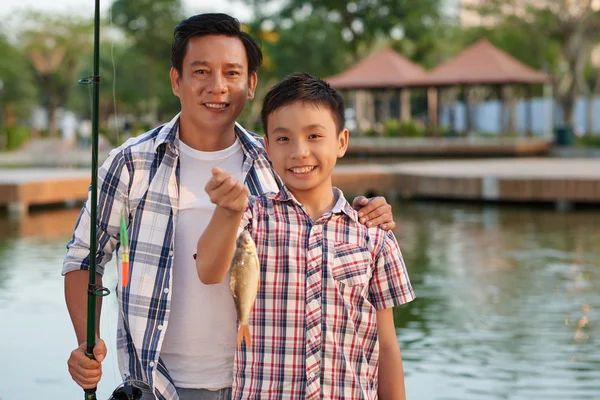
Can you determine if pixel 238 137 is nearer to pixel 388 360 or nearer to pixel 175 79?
pixel 175 79

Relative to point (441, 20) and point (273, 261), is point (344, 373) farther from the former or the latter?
point (441, 20)

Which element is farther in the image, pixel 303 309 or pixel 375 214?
pixel 375 214

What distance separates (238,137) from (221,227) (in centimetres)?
58

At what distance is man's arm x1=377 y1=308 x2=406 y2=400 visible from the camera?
250 cm

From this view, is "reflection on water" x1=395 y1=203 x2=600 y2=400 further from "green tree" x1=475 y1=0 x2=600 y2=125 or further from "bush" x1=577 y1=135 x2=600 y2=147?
"green tree" x1=475 y1=0 x2=600 y2=125

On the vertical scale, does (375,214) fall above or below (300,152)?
below

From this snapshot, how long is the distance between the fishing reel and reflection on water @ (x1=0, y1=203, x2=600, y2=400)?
423 millimetres

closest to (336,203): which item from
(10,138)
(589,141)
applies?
(589,141)

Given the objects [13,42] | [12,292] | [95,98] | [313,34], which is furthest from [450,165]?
[13,42]

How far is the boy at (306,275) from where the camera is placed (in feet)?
7.83

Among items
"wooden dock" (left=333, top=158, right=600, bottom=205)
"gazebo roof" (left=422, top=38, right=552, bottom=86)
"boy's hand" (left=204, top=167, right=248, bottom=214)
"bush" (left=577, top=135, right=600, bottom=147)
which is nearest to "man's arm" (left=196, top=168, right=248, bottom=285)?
"boy's hand" (left=204, top=167, right=248, bottom=214)

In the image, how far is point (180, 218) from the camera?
8.55ft

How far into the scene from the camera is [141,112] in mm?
65250

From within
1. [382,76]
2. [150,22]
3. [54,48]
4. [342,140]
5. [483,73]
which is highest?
[54,48]
